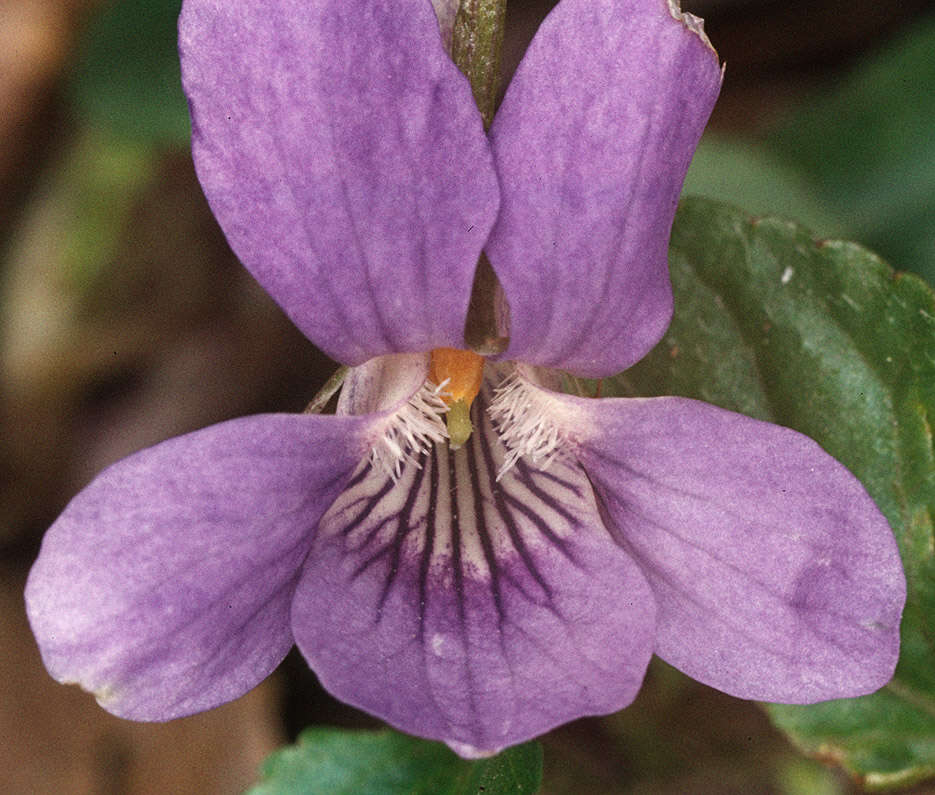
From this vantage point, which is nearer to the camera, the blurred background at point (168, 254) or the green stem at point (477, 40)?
the green stem at point (477, 40)

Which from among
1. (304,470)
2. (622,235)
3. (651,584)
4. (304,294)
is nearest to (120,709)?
(304,470)

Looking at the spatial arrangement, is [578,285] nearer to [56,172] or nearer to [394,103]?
[394,103]

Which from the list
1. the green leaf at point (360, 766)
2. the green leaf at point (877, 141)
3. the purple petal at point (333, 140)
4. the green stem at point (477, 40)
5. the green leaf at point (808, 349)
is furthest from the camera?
the green leaf at point (877, 141)

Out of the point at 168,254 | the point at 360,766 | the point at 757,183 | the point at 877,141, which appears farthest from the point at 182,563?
the point at 877,141

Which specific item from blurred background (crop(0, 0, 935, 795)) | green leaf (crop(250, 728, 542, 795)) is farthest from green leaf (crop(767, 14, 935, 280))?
green leaf (crop(250, 728, 542, 795))

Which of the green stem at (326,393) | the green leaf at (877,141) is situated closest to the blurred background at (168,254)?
the green leaf at (877,141)

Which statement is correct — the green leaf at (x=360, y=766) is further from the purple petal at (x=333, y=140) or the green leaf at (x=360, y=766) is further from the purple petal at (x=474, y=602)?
the purple petal at (x=333, y=140)

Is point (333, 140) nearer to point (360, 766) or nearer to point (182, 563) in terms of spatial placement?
point (182, 563)

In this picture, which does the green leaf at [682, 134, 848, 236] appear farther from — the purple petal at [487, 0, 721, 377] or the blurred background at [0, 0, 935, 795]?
the purple petal at [487, 0, 721, 377]
